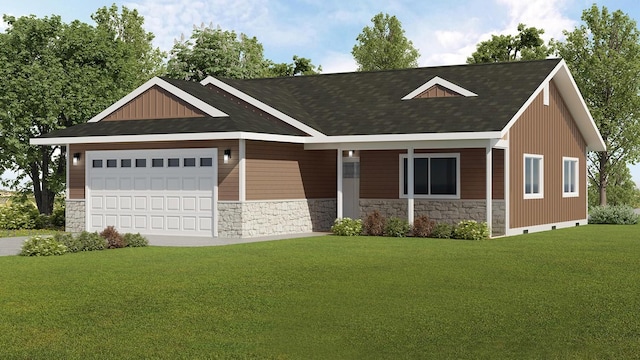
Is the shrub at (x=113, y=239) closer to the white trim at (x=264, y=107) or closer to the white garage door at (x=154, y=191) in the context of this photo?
the white garage door at (x=154, y=191)

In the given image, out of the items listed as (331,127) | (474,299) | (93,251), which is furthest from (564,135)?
(474,299)

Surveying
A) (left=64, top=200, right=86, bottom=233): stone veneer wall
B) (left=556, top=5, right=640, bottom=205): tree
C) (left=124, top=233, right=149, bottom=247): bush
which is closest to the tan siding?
(left=64, top=200, right=86, bottom=233): stone veneer wall

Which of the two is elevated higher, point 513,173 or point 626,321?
point 513,173

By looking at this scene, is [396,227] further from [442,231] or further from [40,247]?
[40,247]

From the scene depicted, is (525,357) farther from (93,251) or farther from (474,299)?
(93,251)

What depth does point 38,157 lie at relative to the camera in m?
32.0

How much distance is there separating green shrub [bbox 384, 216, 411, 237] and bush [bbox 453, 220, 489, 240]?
4.65 ft

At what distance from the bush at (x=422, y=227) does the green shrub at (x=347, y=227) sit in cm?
167

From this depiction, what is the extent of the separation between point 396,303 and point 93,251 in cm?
1011

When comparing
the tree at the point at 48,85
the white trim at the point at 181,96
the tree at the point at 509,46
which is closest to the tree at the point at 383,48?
the tree at the point at 509,46

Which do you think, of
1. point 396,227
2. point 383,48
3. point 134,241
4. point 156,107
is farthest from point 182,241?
point 383,48

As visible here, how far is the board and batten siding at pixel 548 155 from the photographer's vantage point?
81.3ft

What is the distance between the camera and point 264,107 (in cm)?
2634

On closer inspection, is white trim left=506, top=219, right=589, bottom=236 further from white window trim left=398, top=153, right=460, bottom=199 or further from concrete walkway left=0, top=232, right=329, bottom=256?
concrete walkway left=0, top=232, right=329, bottom=256
